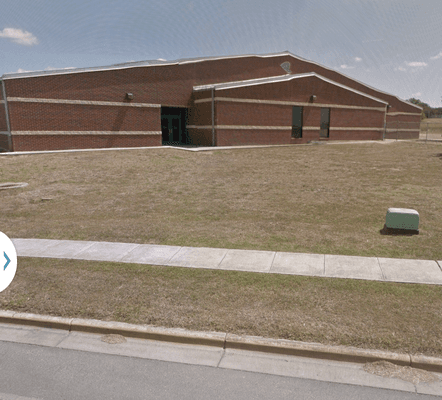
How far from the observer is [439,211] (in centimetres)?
1280

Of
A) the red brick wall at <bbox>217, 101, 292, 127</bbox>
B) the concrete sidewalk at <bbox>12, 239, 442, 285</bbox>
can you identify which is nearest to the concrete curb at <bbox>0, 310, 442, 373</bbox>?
the concrete sidewalk at <bbox>12, 239, 442, 285</bbox>

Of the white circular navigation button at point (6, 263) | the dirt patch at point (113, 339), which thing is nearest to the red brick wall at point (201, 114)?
the white circular navigation button at point (6, 263)

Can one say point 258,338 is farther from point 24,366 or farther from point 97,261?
point 97,261

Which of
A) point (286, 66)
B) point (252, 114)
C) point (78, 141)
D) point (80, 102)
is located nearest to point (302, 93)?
point (252, 114)

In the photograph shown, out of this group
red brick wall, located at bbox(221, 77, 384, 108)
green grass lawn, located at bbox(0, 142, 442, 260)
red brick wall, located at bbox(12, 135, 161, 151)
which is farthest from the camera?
red brick wall, located at bbox(221, 77, 384, 108)

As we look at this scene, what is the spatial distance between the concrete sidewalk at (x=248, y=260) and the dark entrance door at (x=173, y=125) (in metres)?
26.8

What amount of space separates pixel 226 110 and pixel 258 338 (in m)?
28.8

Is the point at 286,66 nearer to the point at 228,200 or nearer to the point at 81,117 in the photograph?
the point at 81,117

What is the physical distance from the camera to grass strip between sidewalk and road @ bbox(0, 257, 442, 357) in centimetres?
573

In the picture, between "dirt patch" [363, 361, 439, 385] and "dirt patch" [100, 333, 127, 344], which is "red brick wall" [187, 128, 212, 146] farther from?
"dirt patch" [363, 361, 439, 385]

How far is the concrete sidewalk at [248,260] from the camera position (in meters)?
7.92

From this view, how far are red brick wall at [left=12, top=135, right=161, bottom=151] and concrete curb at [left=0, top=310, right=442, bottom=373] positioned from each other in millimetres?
23790

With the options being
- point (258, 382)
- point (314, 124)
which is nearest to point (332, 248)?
point (258, 382)

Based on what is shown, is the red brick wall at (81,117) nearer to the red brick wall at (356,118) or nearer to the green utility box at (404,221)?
the red brick wall at (356,118)
